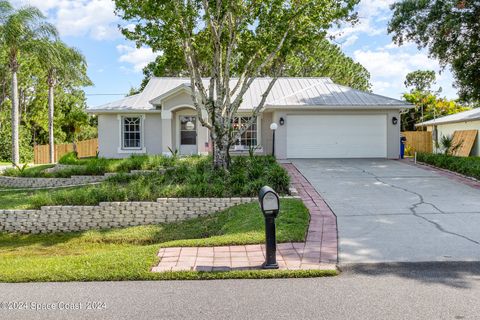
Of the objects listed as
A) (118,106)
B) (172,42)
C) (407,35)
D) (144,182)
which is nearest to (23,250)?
(144,182)

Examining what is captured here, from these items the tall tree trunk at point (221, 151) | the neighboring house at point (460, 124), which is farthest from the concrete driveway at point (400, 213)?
the neighboring house at point (460, 124)

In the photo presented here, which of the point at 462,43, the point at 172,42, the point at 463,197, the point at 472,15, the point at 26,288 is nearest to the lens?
the point at 26,288

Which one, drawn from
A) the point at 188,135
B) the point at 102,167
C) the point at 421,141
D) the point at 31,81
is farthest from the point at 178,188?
the point at 31,81

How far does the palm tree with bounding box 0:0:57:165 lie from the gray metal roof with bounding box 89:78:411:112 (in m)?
3.65

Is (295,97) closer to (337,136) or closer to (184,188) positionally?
(337,136)

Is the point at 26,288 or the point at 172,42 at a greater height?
the point at 172,42

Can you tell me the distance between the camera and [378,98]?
18.7 metres

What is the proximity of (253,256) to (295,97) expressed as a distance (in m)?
14.1

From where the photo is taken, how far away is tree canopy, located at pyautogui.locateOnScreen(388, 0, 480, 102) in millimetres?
16266

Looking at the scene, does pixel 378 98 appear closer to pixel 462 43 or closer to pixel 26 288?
pixel 462 43

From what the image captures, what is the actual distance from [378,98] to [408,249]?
1407cm

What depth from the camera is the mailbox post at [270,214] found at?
5.10 m

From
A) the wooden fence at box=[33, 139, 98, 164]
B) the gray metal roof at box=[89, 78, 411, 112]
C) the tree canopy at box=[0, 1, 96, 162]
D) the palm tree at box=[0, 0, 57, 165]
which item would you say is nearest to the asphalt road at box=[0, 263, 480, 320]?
the gray metal roof at box=[89, 78, 411, 112]

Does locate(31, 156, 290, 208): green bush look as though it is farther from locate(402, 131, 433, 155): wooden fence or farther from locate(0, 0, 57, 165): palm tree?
locate(402, 131, 433, 155): wooden fence
